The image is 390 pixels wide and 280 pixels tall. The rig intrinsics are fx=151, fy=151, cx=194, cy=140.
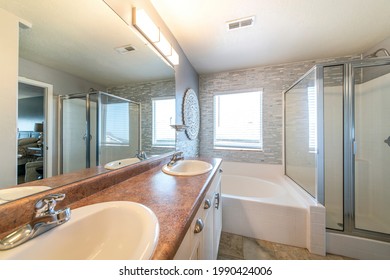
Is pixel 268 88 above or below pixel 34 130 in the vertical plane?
above

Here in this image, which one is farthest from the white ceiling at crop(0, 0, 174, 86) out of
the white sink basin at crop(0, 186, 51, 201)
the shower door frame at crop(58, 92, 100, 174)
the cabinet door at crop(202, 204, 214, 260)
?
the cabinet door at crop(202, 204, 214, 260)

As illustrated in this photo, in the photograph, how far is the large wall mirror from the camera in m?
0.55

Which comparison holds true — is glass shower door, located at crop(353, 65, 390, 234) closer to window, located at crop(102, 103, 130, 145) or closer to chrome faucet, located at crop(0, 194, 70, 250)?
window, located at crop(102, 103, 130, 145)

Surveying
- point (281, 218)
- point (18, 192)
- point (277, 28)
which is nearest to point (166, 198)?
point (18, 192)

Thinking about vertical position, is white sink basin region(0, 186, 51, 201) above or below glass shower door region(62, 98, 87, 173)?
below

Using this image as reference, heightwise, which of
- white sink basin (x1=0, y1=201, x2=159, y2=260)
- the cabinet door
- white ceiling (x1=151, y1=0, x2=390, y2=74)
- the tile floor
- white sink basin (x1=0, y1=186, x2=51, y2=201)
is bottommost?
the tile floor

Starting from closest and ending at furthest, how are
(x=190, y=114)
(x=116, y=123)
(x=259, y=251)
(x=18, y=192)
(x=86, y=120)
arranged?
(x=18, y=192), (x=86, y=120), (x=116, y=123), (x=259, y=251), (x=190, y=114)

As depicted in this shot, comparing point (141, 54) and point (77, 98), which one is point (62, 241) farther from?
point (141, 54)

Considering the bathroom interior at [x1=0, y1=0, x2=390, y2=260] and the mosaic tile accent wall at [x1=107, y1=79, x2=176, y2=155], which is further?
the mosaic tile accent wall at [x1=107, y1=79, x2=176, y2=155]

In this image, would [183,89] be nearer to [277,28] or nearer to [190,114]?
[190,114]

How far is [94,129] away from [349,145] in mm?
2324

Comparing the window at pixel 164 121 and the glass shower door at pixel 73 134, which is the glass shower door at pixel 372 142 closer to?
Result: the window at pixel 164 121

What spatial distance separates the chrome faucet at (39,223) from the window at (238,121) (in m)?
2.38

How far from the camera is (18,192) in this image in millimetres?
520
